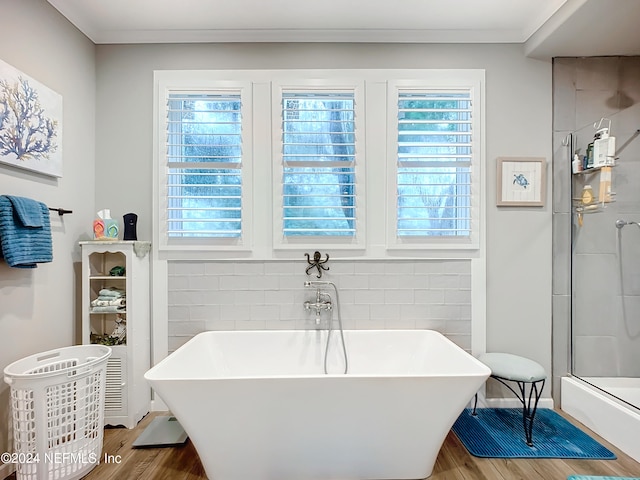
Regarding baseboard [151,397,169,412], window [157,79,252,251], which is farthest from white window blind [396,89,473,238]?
baseboard [151,397,169,412]

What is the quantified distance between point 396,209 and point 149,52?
2.17 metres

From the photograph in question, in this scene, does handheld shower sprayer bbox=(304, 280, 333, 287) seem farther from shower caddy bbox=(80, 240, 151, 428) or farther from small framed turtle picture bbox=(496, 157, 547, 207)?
small framed turtle picture bbox=(496, 157, 547, 207)

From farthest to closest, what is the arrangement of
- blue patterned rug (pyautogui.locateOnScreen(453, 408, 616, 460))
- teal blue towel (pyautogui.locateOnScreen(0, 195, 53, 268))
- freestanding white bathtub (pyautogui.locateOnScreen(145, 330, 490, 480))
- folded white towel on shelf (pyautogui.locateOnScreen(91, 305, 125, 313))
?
folded white towel on shelf (pyautogui.locateOnScreen(91, 305, 125, 313)), blue patterned rug (pyautogui.locateOnScreen(453, 408, 616, 460)), teal blue towel (pyautogui.locateOnScreen(0, 195, 53, 268)), freestanding white bathtub (pyautogui.locateOnScreen(145, 330, 490, 480))

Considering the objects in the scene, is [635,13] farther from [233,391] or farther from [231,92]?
[233,391]

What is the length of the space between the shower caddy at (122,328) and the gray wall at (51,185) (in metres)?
0.13

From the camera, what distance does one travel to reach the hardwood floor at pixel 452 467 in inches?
75.1

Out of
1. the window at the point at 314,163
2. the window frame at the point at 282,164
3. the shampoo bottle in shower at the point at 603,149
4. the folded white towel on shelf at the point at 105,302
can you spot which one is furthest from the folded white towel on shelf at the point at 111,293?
the shampoo bottle in shower at the point at 603,149

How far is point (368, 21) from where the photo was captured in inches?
98.7

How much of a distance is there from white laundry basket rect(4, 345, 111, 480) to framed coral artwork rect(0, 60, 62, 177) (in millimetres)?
1109

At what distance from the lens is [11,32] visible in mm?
1958

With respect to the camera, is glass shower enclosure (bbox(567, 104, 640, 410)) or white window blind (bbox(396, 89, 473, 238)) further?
white window blind (bbox(396, 89, 473, 238))

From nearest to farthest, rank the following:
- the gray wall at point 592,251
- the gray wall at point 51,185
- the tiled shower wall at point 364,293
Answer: the gray wall at point 51,185, the gray wall at point 592,251, the tiled shower wall at point 364,293

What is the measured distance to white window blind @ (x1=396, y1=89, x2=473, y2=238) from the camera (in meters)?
2.65

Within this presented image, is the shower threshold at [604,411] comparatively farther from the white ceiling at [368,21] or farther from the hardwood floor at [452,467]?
the white ceiling at [368,21]
